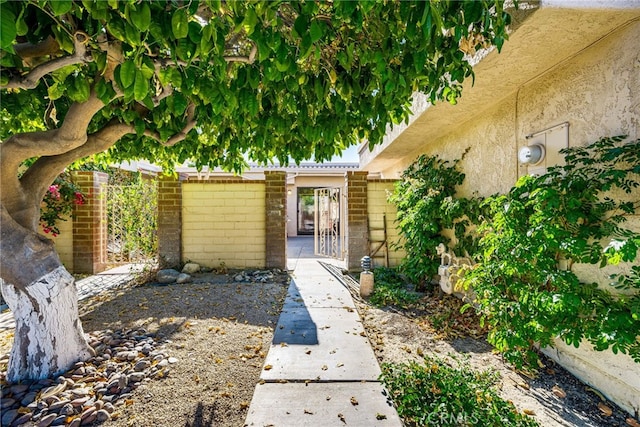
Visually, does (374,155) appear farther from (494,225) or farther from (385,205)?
(494,225)

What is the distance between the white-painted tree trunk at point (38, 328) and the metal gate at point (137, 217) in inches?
178

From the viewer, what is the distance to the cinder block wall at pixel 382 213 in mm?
7211

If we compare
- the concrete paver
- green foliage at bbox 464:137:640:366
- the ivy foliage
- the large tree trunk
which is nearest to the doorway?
the ivy foliage

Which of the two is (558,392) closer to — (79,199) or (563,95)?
(563,95)

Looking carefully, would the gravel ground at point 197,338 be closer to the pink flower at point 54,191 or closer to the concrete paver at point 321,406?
the concrete paver at point 321,406

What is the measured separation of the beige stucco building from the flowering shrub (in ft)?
26.5

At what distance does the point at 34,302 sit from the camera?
8.61 feet

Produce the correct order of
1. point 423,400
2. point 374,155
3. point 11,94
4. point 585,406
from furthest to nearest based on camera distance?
point 374,155 → point 11,94 → point 585,406 → point 423,400

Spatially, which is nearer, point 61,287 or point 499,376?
point 61,287

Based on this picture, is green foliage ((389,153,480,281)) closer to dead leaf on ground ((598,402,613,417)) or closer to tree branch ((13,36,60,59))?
dead leaf on ground ((598,402,613,417))

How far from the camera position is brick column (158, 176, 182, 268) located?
6.98 m

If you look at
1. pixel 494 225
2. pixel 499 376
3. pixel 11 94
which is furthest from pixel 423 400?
pixel 11 94

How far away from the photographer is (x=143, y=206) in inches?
277

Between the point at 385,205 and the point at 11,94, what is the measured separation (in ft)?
21.8
